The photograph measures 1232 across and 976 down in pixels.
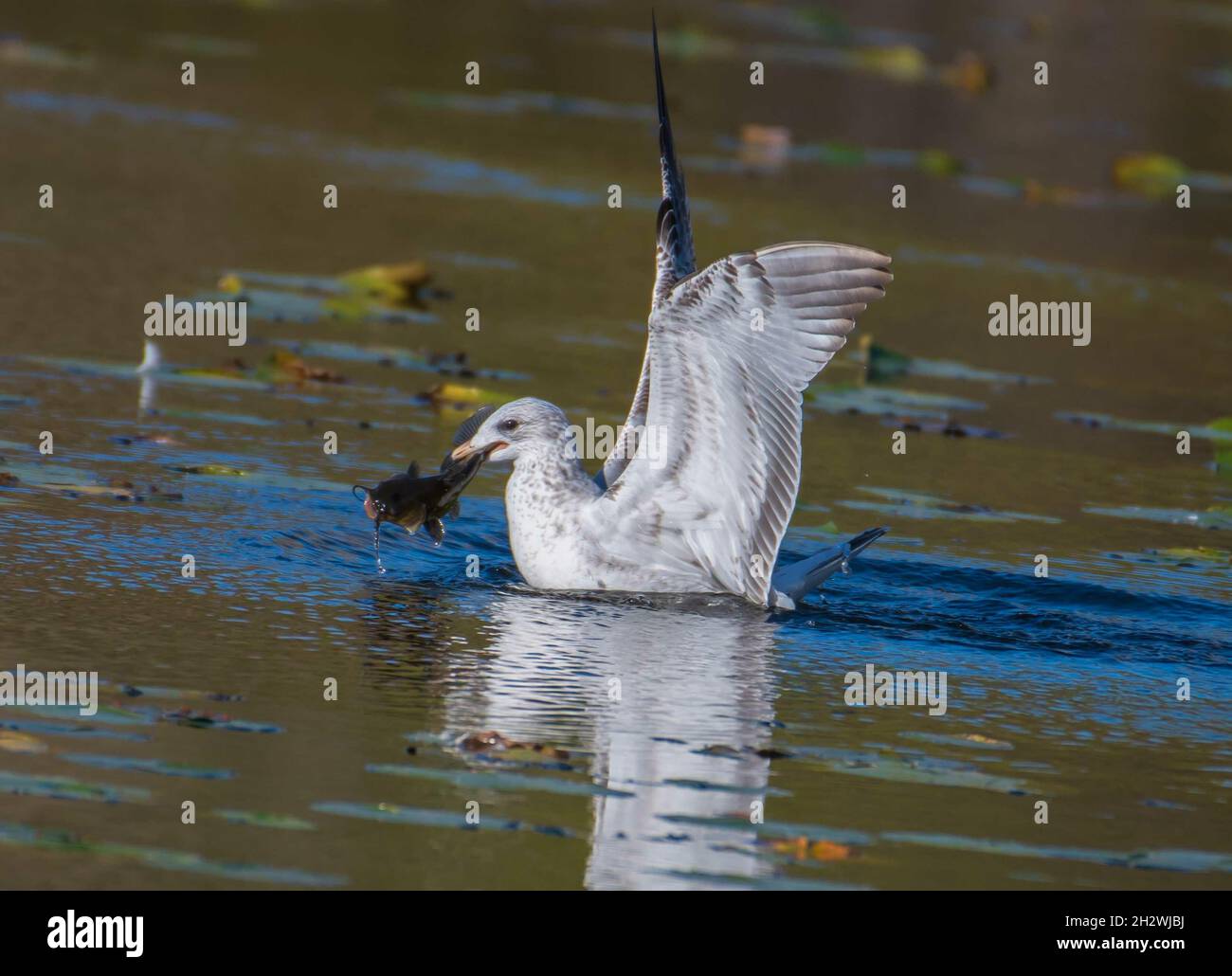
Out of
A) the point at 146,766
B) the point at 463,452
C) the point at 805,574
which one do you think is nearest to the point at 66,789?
the point at 146,766

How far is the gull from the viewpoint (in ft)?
25.2

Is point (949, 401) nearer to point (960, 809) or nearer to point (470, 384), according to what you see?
point (470, 384)

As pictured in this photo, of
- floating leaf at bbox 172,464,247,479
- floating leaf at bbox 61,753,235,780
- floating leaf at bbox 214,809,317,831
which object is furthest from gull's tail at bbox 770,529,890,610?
floating leaf at bbox 214,809,317,831

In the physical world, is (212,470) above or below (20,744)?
above

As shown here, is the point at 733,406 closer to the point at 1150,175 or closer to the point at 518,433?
the point at 518,433

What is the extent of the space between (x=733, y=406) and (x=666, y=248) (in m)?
1.18

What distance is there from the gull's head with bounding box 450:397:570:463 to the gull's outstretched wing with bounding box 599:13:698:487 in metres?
0.30

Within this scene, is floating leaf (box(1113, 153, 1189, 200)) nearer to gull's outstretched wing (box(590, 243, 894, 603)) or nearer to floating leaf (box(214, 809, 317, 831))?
gull's outstretched wing (box(590, 243, 894, 603))

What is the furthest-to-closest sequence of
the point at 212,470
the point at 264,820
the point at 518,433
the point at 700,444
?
the point at 212,470 < the point at 518,433 < the point at 700,444 < the point at 264,820

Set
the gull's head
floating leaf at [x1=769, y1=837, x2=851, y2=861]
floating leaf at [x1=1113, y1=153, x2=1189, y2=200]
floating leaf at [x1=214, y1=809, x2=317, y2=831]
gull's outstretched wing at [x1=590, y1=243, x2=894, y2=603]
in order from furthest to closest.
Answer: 1. floating leaf at [x1=1113, y1=153, x2=1189, y2=200]
2. the gull's head
3. gull's outstretched wing at [x1=590, y1=243, x2=894, y2=603]
4. floating leaf at [x1=769, y1=837, x2=851, y2=861]
5. floating leaf at [x1=214, y1=809, x2=317, y2=831]

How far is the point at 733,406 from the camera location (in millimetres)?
7953
